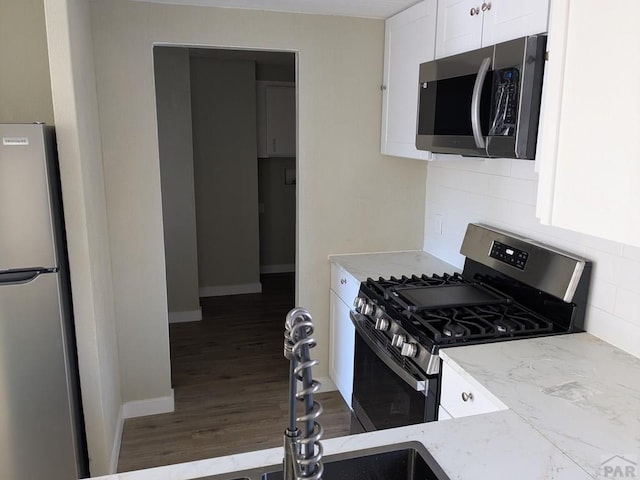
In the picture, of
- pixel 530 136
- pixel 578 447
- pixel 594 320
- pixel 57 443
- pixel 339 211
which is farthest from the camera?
pixel 339 211

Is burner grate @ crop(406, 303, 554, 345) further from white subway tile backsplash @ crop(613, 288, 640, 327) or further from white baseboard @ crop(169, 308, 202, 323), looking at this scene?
white baseboard @ crop(169, 308, 202, 323)

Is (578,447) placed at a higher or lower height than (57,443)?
higher

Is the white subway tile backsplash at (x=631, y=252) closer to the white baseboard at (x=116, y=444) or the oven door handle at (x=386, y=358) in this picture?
the oven door handle at (x=386, y=358)

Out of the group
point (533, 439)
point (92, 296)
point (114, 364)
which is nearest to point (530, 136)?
point (533, 439)

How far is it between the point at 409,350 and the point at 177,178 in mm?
2918

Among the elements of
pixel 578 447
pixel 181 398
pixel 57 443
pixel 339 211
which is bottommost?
pixel 181 398

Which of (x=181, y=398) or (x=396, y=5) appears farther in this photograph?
(x=181, y=398)

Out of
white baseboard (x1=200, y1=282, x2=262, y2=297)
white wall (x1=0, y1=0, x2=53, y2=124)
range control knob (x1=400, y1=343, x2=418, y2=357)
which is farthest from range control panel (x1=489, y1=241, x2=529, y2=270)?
white baseboard (x1=200, y1=282, x2=262, y2=297)

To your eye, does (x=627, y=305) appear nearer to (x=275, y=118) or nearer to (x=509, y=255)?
(x=509, y=255)

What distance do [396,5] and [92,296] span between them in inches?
80.2

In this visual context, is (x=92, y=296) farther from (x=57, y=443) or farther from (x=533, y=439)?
(x=533, y=439)

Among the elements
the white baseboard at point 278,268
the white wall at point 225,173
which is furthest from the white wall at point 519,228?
the white baseboard at point 278,268

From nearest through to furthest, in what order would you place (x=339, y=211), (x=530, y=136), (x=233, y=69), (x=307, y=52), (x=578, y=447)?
(x=578, y=447), (x=530, y=136), (x=307, y=52), (x=339, y=211), (x=233, y=69)

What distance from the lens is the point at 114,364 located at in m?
2.69
